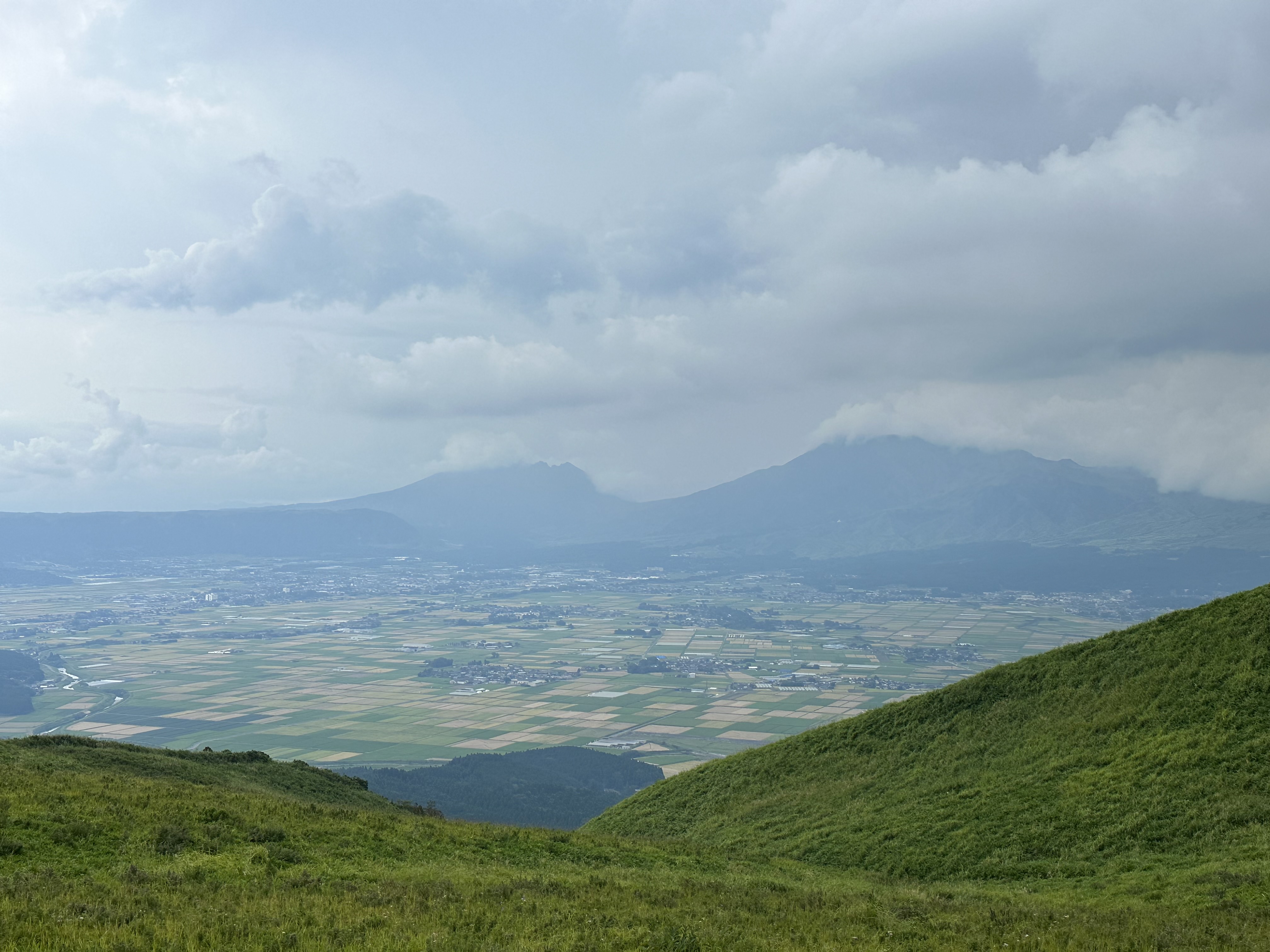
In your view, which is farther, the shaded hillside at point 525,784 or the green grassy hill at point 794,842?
the shaded hillside at point 525,784

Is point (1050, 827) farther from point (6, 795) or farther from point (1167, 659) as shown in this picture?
point (6, 795)

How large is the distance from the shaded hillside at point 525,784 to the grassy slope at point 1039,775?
143 feet

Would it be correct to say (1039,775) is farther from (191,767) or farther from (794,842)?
(191,767)

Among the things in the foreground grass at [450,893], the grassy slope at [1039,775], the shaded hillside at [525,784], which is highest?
the foreground grass at [450,893]

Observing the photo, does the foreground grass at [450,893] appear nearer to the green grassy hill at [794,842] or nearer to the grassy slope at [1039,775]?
the green grassy hill at [794,842]

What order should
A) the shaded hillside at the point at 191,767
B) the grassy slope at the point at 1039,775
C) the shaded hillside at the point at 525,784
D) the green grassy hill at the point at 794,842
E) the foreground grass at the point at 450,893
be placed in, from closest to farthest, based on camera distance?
the foreground grass at the point at 450,893 → the green grassy hill at the point at 794,842 → the grassy slope at the point at 1039,775 → the shaded hillside at the point at 191,767 → the shaded hillside at the point at 525,784

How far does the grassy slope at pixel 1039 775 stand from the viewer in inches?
1073

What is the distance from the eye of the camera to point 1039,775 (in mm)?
33438

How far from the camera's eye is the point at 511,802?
317 feet

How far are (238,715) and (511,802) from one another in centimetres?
9191

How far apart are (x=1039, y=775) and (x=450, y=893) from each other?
26.1 metres

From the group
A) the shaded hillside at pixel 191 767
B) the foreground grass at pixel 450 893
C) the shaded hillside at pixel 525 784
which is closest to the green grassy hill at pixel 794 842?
the foreground grass at pixel 450 893

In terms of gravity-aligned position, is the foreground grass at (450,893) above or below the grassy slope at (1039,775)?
above

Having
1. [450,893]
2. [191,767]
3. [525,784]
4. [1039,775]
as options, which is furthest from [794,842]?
[525,784]
